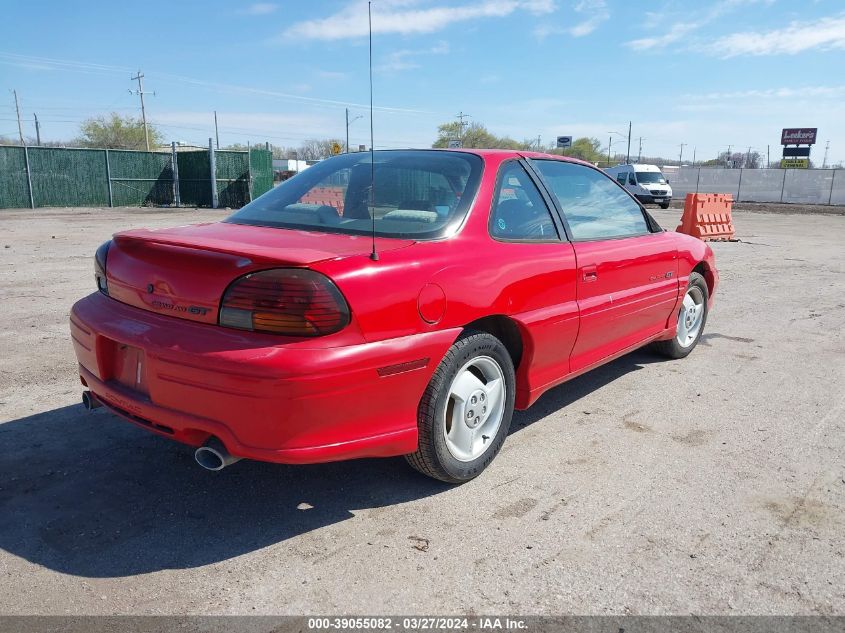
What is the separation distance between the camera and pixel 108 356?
2.95 metres

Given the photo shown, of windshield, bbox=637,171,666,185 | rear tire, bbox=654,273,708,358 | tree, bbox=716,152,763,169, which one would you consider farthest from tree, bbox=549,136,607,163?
rear tire, bbox=654,273,708,358

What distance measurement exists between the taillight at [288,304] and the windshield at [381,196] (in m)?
0.64

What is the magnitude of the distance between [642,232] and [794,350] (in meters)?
2.25

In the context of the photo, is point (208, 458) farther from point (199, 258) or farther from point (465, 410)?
point (465, 410)

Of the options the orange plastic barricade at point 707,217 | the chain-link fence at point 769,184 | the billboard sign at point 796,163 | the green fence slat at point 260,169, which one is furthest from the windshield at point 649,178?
the billboard sign at point 796,163

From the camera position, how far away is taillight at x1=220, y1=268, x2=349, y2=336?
251 centimetres

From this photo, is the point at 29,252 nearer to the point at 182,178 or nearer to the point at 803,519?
the point at 803,519

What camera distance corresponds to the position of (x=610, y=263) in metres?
4.04

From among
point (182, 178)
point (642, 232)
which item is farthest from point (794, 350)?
point (182, 178)

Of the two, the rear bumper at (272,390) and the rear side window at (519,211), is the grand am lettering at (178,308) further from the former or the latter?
the rear side window at (519,211)

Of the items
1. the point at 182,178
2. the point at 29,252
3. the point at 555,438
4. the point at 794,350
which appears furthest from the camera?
the point at 182,178

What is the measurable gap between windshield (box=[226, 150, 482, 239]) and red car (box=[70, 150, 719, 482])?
0.04ft

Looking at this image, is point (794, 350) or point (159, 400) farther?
point (794, 350)

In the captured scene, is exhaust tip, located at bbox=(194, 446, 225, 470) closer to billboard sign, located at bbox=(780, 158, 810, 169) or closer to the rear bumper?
the rear bumper
